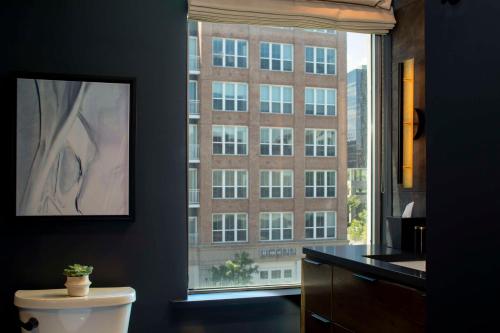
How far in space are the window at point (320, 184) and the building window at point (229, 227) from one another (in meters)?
0.44

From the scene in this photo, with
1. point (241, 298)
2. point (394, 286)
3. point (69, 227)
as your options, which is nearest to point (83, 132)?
point (69, 227)

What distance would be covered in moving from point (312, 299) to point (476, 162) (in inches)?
90.5

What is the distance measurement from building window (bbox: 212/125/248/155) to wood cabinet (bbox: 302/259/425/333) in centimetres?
75

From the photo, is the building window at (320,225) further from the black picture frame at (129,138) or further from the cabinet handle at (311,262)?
the black picture frame at (129,138)

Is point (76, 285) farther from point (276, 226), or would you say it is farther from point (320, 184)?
point (320, 184)

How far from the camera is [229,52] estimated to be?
321cm

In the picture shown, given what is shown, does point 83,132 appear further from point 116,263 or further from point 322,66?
point 322,66

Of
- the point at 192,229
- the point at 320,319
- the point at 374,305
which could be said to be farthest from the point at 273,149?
the point at 374,305

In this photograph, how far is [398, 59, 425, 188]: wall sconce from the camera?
10.3 ft

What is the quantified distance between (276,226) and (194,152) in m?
0.65

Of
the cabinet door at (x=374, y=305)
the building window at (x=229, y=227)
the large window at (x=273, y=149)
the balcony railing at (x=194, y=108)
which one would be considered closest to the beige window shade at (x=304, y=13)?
the large window at (x=273, y=149)

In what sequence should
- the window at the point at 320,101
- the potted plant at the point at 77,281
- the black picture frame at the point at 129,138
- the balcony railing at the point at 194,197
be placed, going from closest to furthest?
the potted plant at the point at 77,281 → the black picture frame at the point at 129,138 → the balcony railing at the point at 194,197 → the window at the point at 320,101

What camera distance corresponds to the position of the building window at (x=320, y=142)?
332 centimetres

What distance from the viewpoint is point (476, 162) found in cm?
62
